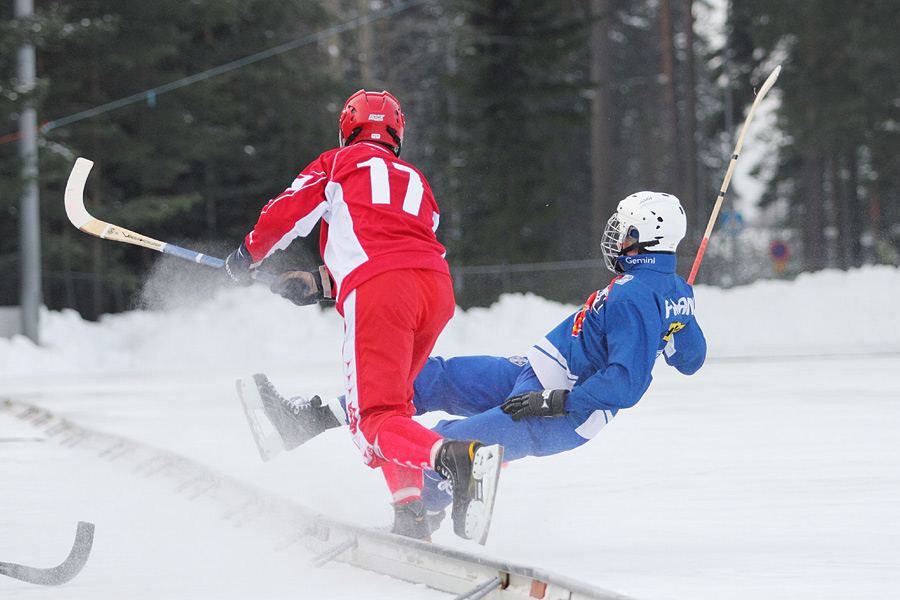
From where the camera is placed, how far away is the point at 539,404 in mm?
4055

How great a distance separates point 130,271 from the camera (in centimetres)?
2205

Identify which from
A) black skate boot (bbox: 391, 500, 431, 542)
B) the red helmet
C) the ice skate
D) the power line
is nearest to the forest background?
the power line

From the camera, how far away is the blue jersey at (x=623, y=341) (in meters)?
3.98

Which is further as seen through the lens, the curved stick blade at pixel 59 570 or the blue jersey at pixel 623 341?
the blue jersey at pixel 623 341

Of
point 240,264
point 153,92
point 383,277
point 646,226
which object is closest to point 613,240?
point 646,226

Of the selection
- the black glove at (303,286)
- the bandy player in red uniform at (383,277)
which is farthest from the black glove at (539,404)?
the black glove at (303,286)

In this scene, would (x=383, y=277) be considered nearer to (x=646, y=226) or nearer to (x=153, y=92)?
(x=646, y=226)

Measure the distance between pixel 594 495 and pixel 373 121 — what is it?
213 cm

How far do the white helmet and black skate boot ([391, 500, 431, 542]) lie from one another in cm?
127

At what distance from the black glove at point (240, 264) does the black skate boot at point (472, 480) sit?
4.00ft

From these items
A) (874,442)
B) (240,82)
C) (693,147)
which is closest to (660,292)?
(874,442)

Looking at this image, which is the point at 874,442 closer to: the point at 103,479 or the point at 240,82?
the point at 103,479

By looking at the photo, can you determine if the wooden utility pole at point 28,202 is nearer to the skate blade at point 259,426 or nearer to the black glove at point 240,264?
the skate blade at point 259,426

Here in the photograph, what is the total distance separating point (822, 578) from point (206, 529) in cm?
240
